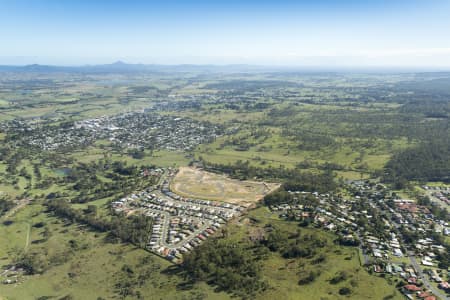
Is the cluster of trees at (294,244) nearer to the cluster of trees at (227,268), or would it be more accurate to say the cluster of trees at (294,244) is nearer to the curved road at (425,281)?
the cluster of trees at (227,268)

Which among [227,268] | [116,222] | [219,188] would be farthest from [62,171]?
[227,268]

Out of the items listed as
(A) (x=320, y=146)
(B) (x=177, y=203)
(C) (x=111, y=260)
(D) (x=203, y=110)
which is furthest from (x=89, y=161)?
(D) (x=203, y=110)

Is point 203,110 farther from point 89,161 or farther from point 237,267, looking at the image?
point 237,267

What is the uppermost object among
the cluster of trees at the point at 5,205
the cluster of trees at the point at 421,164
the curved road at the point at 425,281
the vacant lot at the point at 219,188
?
the cluster of trees at the point at 421,164

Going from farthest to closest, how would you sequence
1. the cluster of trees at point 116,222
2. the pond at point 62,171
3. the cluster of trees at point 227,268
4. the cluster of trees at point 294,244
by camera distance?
1. the pond at point 62,171
2. the cluster of trees at point 116,222
3. the cluster of trees at point 294,244
4. the cluster of trees at point 227,268

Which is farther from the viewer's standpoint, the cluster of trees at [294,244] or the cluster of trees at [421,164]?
the cluster of trees at [421,164]

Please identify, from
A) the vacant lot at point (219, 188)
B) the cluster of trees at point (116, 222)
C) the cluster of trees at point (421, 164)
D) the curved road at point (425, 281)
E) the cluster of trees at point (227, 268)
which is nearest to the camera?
the curved road at point (425, 281)

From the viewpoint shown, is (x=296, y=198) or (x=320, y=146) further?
(x=320, y=146)

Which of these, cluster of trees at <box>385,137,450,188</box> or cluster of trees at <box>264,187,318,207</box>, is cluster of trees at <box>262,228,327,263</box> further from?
cluster of trees at <box>385,137,450,188</box>

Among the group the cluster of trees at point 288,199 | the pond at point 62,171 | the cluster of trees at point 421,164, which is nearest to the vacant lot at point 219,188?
the cluster of trees at point 288,199
